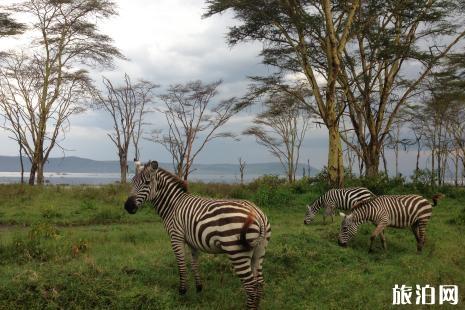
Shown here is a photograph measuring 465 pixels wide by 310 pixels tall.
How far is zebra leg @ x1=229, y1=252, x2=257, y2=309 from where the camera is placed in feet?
18.6

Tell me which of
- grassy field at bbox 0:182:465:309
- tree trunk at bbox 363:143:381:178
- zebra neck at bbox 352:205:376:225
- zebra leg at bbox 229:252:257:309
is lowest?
grassy field at bbox 0:182:465:309

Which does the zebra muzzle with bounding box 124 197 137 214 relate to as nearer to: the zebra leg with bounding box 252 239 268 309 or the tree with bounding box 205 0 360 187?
the zebra leg with bounding box 252 239 268 309

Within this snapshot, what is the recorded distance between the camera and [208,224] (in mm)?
5973

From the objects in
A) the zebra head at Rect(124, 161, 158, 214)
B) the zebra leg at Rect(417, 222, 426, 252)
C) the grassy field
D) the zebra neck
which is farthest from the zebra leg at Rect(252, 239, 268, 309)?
the zebra leg at Rect(417, 222, 426, 252)

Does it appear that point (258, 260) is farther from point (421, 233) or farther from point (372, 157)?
point (372, 157)

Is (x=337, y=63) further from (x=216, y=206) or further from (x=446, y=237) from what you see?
(x=216, y=206)

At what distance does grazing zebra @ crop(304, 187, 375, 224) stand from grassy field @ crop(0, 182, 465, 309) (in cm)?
85

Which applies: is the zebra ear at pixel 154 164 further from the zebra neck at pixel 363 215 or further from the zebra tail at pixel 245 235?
the zebra neck at pixel 363 215

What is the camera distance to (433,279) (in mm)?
7469

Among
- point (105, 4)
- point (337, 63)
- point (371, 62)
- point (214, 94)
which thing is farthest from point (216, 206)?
point (214, 94)

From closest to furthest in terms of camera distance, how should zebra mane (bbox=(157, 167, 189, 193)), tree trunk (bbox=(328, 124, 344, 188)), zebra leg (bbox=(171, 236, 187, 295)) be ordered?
zebra leg (bbox=(171, 236, 187, 295)) → zebra mane (bbox=(157, 167, 189, 193)) → tree trunk (bbox=(328, 124, 344, 188))

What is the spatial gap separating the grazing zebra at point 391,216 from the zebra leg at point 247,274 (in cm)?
429

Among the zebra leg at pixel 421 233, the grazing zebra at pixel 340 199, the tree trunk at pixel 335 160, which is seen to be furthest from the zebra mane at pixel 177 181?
the tree trunk at pixel 335 160

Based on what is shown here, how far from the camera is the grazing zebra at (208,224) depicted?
568cm
